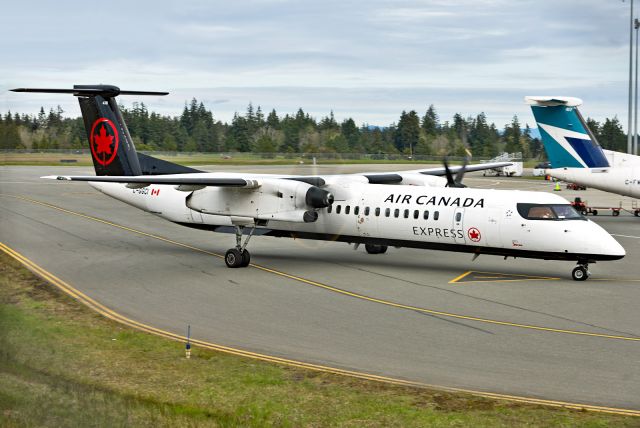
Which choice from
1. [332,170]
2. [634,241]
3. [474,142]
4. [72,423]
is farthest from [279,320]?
[474,142]

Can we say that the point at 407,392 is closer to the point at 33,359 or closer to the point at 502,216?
the point at 33,359

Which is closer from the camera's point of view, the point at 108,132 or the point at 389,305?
the point at 389,305

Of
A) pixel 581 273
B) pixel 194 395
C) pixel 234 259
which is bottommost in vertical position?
pixel 194 395

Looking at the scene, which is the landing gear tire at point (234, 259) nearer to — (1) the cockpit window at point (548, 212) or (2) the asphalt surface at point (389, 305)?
(2) the asphalt surface at point (389, 305)

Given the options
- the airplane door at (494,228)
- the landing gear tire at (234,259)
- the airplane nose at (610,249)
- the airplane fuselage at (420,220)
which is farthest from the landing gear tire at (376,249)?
the airplane nose at (610,249)

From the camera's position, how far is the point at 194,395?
14.9 m

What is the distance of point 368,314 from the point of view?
21234 mm

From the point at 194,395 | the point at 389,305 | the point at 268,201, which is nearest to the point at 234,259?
the point at 268,201

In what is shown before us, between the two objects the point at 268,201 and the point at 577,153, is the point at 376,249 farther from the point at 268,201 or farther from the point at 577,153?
the point at 577,153

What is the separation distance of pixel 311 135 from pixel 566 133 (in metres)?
67.0

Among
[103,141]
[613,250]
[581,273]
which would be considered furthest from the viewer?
[103,141]

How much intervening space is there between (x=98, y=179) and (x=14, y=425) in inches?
652

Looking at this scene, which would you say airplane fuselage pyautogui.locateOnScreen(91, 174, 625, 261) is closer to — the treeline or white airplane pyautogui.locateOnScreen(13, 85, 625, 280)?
white airplane pyautogui.locateOnScreen(13, 85, 625, 280)

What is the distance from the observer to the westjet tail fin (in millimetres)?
40469
